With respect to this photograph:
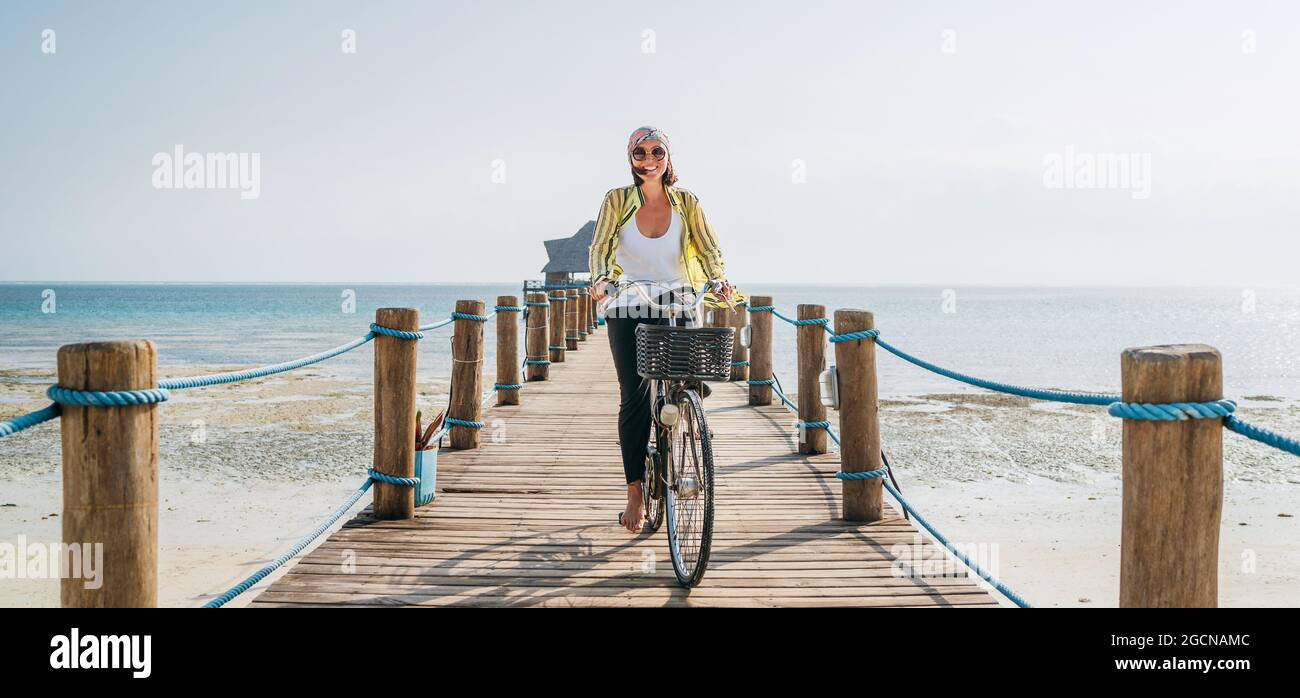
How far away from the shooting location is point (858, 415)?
4473mm

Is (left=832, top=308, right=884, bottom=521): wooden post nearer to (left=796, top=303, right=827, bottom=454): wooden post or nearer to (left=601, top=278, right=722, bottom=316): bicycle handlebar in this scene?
(left=601, top=278, right=722, bottom=316): bicycle handlebar

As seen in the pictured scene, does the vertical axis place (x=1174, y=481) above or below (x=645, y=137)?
below

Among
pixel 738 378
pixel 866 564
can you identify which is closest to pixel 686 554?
pixel 866 564

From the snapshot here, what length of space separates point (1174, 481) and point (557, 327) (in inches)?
478

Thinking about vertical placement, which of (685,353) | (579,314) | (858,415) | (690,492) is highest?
(579,314)

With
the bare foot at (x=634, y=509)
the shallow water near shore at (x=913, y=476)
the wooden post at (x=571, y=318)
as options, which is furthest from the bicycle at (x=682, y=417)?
the wooden post at (x=571, y=318)

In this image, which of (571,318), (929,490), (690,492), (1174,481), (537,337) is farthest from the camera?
(571,318)

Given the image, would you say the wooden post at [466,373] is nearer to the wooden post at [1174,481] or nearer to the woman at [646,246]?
the woman at [646,246]

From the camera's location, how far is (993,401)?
21016 mm

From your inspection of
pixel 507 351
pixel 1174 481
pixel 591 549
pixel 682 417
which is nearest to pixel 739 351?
pixel 507 351

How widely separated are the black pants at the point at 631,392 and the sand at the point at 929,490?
220 inches
